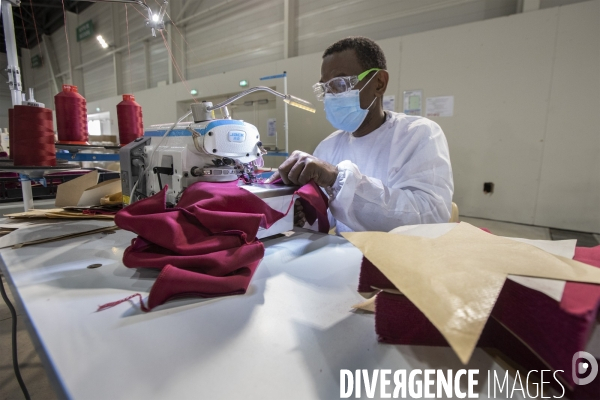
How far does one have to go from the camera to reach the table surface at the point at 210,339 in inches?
13.4

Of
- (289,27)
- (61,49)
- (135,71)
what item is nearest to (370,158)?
(289,27)

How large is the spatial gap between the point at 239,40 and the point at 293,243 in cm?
502

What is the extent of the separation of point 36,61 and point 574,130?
13.6 metres

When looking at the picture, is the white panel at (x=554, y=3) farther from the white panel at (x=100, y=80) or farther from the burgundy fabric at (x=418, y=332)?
the white panel at (x=100, y=80)

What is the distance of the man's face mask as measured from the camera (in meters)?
1.33

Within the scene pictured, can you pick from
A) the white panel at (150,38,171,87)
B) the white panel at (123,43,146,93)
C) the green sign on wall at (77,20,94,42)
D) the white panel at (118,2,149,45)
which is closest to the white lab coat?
the white panel at (150,38,171,87)

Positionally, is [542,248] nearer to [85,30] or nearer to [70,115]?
[70,115]

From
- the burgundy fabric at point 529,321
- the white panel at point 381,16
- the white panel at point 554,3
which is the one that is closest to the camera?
the burgundy fabric at point 529,321

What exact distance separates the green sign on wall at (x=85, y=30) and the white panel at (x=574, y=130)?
9.30 m

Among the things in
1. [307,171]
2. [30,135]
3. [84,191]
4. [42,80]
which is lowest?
[84,191]

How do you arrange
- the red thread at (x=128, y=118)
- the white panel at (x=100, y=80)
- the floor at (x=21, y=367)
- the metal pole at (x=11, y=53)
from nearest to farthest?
the floor at (x=21, y=367) < the metal pole at (x=11, y=53) < the red thread at (x=128, y=118) < the white panel at (x=100, y=80)

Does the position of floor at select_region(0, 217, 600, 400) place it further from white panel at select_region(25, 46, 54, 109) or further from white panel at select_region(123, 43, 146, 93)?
white panel at select_region(25, 46, 54, 109)

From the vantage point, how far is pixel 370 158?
1372 millimetres

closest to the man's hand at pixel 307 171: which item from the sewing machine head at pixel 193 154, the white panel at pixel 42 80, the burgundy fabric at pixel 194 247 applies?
the sewing machine head at pixel 193 154
